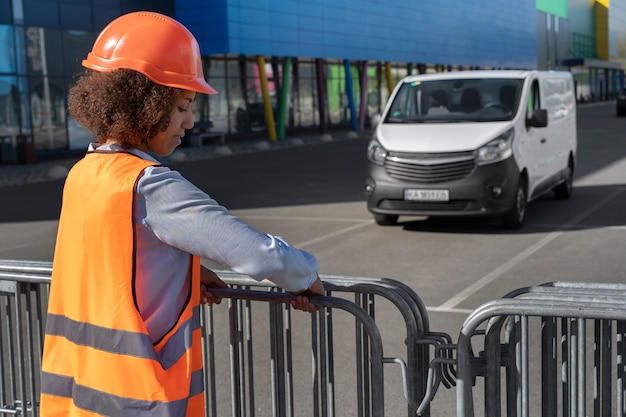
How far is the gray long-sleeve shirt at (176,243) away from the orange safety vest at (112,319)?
0.03 meters

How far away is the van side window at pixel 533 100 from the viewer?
39.0ft

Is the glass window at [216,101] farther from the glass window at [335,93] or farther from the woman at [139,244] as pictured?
the woman at [139,244]

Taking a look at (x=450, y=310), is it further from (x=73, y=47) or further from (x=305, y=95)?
(x=305, y=95)

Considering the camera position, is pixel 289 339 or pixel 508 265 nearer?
pixel 289 339

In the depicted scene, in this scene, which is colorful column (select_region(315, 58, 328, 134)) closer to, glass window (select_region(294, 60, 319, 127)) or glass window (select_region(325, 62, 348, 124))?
glass window (select_region(294, 60, 319, 127))

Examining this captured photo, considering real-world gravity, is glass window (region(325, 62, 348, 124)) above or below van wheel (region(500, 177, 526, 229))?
above

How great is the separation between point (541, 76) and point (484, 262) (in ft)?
14.7

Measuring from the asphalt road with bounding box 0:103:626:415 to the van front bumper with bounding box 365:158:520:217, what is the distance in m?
0.31

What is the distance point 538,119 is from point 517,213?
1385 millimetres

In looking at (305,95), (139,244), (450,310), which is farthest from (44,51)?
(139,244)

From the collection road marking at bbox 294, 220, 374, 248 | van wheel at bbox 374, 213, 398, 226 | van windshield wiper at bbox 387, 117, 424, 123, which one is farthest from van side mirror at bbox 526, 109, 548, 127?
road marking at bbox 294, 220, 374, 248

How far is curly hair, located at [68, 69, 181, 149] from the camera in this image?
2.23 meters

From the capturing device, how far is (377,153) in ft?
36.8

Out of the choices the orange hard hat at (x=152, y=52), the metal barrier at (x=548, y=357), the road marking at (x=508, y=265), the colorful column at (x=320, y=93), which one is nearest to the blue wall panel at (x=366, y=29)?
the colorful column at (x=320, y=93)
